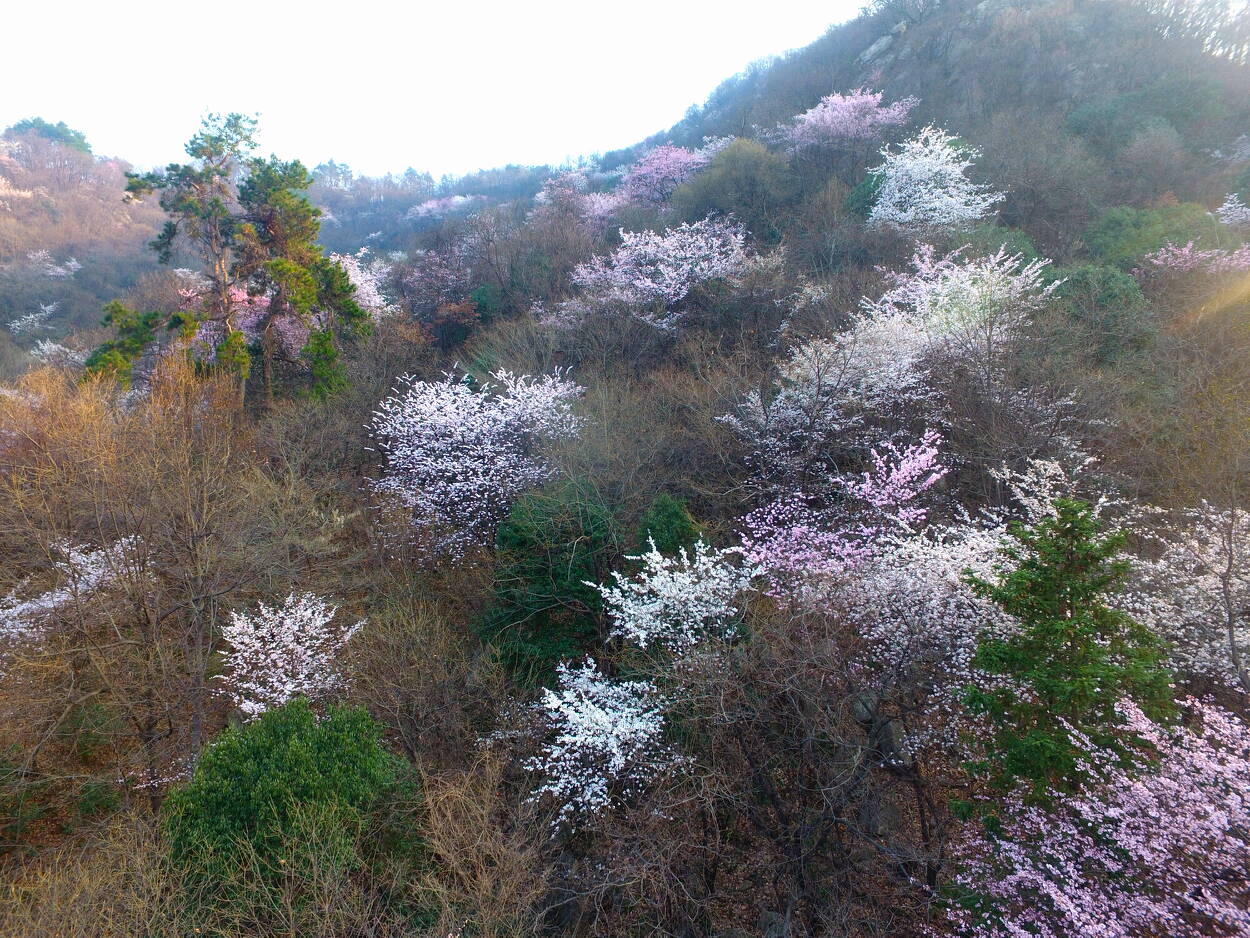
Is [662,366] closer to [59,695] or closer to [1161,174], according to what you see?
[59,695]

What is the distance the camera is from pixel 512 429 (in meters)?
15.6

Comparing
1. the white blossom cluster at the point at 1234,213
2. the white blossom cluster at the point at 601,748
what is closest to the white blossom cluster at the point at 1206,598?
the white blossom cluster at the point at 601,748

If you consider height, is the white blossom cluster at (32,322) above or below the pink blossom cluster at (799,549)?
above

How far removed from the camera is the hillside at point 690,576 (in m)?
Result: 6.29

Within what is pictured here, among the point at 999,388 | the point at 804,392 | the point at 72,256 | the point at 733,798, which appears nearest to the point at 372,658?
the point at 733,798

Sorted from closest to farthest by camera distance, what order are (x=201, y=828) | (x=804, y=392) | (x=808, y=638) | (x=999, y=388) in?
(x=201, y=828) → (x=808, y=638) → (x=999, y=388) → (x=804, y=392)

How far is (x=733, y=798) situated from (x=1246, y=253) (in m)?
16.5

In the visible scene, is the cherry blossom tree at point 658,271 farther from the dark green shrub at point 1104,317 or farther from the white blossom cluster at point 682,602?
the white blossom cluster at point 682,602

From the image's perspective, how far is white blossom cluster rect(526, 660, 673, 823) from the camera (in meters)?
8.40

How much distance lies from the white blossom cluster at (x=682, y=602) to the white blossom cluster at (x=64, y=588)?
8.43 metres

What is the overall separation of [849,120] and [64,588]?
27.5 meters

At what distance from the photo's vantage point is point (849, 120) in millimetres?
24516

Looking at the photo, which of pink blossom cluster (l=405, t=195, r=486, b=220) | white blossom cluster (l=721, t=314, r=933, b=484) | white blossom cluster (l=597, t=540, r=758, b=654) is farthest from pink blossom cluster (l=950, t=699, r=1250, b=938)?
pink blossom cluster (l=405, t=195, r=486, b=220)

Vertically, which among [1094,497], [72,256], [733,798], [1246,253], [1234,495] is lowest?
[733,798]
